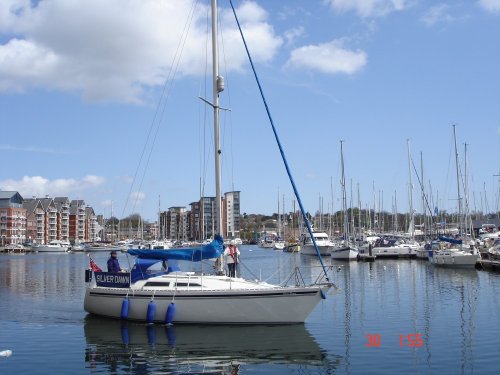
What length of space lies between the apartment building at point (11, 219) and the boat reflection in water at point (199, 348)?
14638 centimetres

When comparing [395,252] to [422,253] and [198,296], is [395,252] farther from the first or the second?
[198,296]

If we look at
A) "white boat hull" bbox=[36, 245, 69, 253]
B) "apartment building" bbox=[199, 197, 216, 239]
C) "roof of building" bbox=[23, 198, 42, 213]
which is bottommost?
"white boat hull" bbox=[36, 245, 69, 253]

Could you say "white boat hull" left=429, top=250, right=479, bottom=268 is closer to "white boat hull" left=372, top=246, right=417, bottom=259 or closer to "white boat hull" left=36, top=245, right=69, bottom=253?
"white boat hull" left=372, top=246, right=417, bottom=259

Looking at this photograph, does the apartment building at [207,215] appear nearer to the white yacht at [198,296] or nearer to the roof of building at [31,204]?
the white yacht at [198,296]

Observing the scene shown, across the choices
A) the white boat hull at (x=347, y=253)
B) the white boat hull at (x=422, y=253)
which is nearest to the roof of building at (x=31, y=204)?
the white boat hull at (x=347, y=253)

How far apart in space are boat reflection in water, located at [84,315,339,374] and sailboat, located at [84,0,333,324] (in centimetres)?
45

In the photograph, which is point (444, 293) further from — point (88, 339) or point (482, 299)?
point (88, 339)

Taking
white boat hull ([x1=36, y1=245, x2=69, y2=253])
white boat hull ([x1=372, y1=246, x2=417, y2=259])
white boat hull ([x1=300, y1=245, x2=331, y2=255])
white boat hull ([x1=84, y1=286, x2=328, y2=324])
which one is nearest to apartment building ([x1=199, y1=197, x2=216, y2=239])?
white boat hull ([x1=84, y1=286, x2=328, y2=324])

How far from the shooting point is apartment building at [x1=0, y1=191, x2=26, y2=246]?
154 metres

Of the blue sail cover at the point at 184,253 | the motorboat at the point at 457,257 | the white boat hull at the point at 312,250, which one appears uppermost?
the blue sail cover at the point at 184,253

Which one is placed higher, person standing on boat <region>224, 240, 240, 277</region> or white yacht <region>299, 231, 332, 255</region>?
person standing on boat <region>224, 240, 240, 277</region>

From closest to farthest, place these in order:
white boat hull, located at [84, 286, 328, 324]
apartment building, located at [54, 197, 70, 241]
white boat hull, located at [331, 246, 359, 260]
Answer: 1. white boat hull, located at [84, 286, 328, 324]
2. white boat hull, located at [331, 246, 359, 260]
3. apartment building, located at [54, 197, 70, 241]

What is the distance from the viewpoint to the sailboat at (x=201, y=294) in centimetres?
2047

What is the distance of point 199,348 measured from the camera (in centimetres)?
1775
